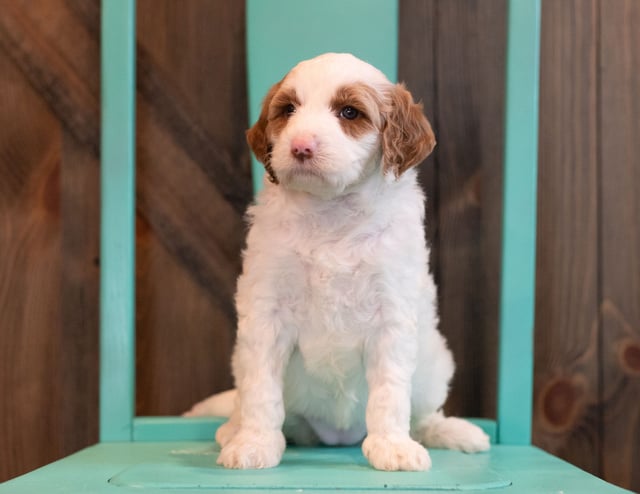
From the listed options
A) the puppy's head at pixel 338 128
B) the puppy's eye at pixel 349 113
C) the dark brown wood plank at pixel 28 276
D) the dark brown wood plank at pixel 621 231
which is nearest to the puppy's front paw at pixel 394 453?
the puppy's head at pixel 338 128

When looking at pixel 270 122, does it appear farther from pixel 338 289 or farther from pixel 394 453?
pixel 394 453

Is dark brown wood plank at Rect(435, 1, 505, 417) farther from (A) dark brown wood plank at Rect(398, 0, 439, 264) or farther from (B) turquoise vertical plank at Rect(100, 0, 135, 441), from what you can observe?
(B) turquoise vertical plank at Rect(100, 0, 135, 441)

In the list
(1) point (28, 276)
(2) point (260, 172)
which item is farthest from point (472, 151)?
(1) point (28, 276)

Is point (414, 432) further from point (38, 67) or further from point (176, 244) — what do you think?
point (38, 67)

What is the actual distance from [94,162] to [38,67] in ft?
0.74

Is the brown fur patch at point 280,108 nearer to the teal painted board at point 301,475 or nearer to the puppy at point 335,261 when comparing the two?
the puppy at point 335,261

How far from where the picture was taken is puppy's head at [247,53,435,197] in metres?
1.17

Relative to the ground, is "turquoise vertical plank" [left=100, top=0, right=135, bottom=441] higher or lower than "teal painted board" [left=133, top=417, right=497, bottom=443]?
higher

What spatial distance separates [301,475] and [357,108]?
1.78 ft

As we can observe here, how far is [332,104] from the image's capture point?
1.22 metres

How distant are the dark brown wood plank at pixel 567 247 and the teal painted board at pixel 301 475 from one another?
0.43m

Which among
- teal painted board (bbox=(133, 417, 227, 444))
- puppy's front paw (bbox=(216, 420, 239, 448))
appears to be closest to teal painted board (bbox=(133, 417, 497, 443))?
teal painted board (bbox=(133, 417, 227, 444))

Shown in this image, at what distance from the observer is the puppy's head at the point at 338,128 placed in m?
1.17

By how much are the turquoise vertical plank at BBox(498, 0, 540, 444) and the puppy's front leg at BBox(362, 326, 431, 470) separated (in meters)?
0.30
